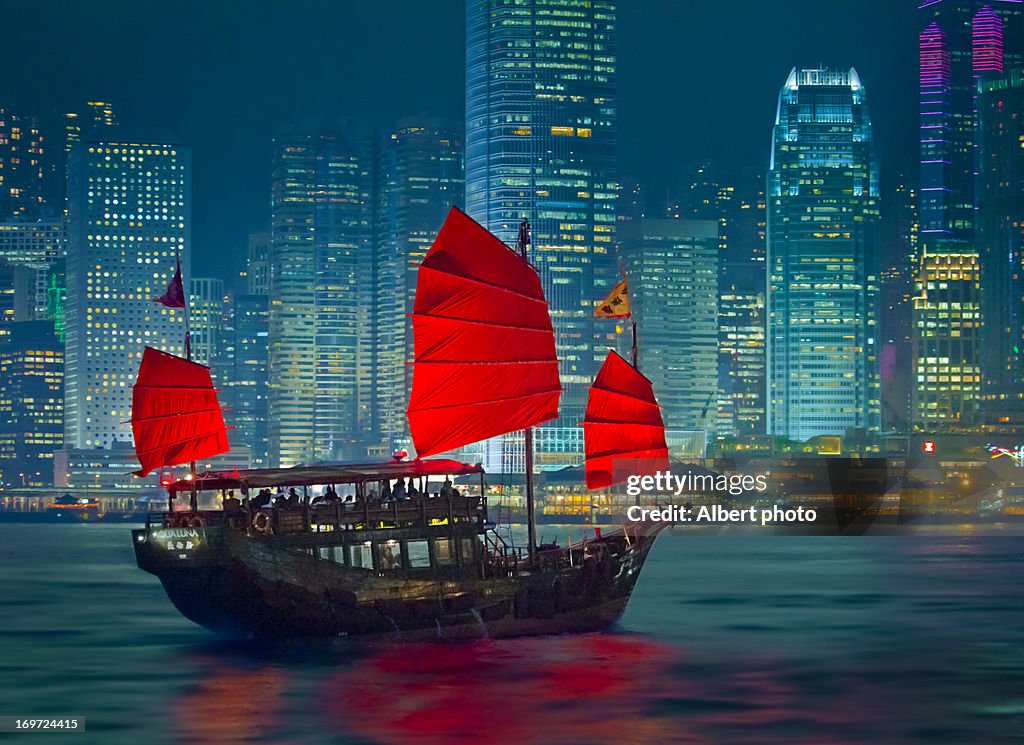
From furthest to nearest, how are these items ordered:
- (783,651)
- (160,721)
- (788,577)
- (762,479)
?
(762,479) → (788,577) → (783,651) → (160,721)

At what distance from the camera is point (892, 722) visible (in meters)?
40.9

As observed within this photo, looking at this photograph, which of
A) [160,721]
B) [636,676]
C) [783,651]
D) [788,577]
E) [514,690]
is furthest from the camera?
[788,577]

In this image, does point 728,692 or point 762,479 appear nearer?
point 728,692

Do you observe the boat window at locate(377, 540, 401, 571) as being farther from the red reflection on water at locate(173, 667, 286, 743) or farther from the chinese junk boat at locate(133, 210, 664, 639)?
the red reflection on water at locate(173, 667, 286, 743)

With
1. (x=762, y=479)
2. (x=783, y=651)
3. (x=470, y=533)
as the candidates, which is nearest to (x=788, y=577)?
(x=783, y=651)

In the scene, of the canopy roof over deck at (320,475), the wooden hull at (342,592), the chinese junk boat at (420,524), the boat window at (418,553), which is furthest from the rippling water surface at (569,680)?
the canopy roof over deck at (320,475)

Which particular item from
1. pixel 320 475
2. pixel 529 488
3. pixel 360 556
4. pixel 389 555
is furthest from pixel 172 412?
pixel 529 488

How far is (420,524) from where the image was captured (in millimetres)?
47844

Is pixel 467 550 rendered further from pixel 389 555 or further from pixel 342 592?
pixel 342 592

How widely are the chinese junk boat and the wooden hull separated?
41 millimetres

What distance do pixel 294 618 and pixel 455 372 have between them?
31.4 ft

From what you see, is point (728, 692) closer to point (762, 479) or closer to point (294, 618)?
point (294, 618)

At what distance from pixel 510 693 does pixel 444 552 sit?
6091mm

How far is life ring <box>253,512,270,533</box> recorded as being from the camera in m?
46.4
